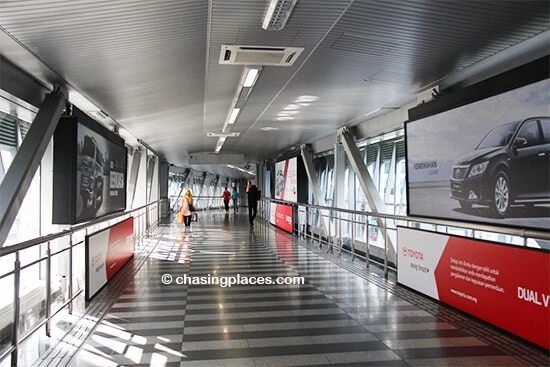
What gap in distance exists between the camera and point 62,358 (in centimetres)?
334

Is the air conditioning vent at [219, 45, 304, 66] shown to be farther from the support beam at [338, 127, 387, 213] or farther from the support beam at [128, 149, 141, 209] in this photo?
the support beam at [128, 149, 141, 209]

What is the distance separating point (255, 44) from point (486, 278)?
Answer: 10.8ft

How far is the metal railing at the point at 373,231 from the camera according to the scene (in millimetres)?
4457

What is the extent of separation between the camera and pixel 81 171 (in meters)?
5.24

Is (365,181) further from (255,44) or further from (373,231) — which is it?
(255,44)

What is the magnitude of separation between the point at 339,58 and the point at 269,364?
3.37m

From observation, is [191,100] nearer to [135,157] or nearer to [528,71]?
[528,71]

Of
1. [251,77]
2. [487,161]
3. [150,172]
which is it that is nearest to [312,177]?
[251,77]

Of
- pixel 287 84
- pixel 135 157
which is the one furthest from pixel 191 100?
pixel 135 157

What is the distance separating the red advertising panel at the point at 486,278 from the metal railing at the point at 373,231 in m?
0.17

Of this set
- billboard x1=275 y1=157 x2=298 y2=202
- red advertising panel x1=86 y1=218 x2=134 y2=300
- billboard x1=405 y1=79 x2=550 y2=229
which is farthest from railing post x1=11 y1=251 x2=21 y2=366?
billboard x1=275 y1=157 x2=298 y2=202

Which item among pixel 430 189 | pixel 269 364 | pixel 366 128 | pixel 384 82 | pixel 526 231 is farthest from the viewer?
pixel 366 128

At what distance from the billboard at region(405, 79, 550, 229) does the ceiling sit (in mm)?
686

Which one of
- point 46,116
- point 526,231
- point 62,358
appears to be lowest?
point 62,358
